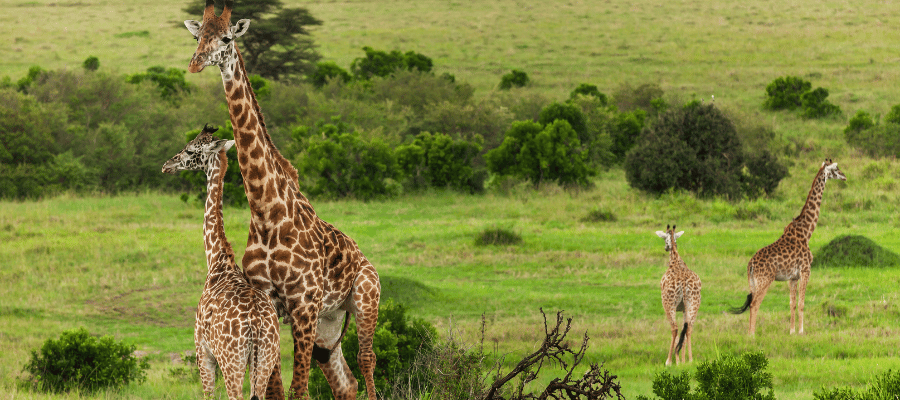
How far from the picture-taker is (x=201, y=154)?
5.73 metres

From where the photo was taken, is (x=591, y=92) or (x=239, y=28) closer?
(x=239, y=28)

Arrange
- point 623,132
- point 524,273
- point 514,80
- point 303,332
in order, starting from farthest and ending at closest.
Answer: point 514,80 < point 623,132 < point 524,273 < point 303,332

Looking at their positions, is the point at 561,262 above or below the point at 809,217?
below

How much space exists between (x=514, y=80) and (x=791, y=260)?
37121mm

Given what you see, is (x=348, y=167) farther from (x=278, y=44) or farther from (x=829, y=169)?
(x=278, y=44)

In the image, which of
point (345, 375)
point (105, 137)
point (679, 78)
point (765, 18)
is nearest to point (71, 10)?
point (105, 137)

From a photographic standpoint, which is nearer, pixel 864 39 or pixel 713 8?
pixel 864 39

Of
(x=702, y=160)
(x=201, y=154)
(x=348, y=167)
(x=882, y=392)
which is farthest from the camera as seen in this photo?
(x=348, y=167)

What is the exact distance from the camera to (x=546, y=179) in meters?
30.0

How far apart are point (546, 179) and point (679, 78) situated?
23921mm

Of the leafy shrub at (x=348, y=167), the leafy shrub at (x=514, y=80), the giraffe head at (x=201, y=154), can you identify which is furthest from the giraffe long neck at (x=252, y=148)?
the leafy shrub at (x=514, y=80)

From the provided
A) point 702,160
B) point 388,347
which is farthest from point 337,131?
point 388,347

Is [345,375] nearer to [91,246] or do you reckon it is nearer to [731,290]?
[731,290]

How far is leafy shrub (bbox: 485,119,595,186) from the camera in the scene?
29609 mm
